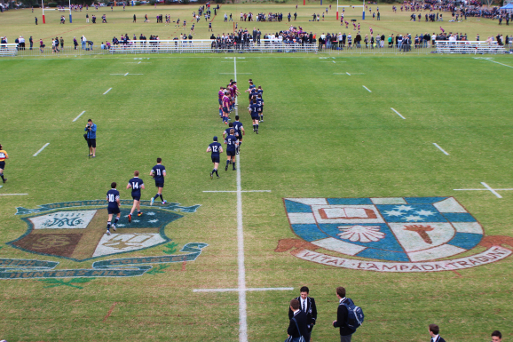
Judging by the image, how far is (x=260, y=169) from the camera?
78.3 ft

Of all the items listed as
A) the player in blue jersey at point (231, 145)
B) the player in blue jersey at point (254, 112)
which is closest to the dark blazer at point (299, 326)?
the player in blue jersey at point (231, 145)

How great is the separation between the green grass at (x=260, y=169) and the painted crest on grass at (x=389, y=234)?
57cm

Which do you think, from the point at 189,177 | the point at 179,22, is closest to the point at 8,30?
the point at 179,22

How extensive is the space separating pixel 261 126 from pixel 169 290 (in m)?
18.1

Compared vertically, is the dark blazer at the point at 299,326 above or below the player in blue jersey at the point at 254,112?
below

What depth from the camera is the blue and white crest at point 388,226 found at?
16281mm

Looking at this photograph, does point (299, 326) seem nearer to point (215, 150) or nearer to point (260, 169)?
point (215, 150)

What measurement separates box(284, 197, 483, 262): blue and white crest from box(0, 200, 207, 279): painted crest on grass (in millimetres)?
4289

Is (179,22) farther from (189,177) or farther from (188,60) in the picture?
(189,177)

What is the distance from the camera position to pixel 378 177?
896 inches

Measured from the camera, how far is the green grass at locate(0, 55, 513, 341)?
1274 cm

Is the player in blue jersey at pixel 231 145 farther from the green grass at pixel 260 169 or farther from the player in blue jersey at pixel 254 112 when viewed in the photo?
the player in blue jersey at pixel 254 112

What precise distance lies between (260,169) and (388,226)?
783 centimetres

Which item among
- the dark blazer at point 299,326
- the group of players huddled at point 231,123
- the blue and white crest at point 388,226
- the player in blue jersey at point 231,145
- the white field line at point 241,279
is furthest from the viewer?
the player in blue jersey at point 231,145
